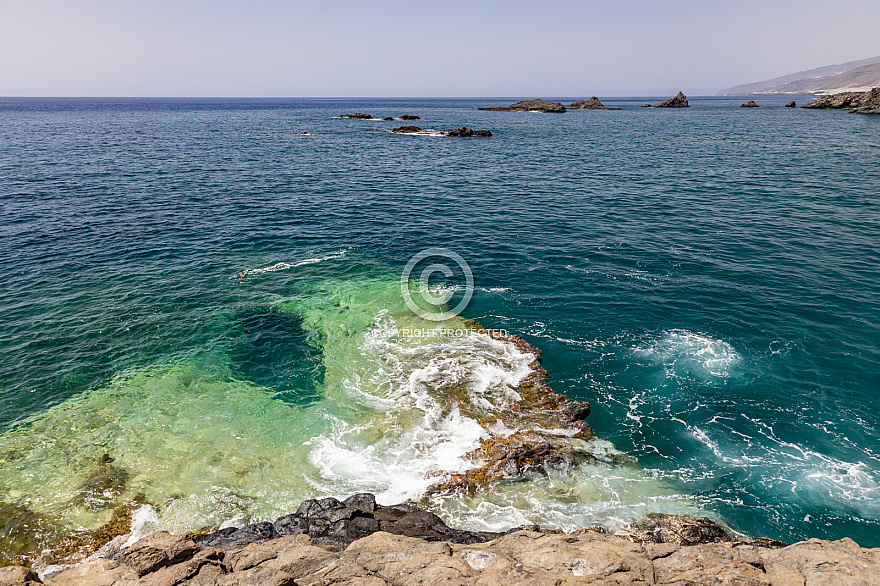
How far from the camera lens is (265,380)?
23953 millimetres

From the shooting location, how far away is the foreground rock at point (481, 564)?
9.99 m

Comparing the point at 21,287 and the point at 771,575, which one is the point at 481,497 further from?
the point at 21,287

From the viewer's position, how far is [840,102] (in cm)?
16788

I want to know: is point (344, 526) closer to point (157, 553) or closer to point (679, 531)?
point (157, 553)

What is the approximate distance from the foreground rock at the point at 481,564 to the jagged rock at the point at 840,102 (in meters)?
230

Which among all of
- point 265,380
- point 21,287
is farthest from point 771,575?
point 21,287

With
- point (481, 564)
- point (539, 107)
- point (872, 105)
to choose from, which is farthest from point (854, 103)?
point (481, 564)

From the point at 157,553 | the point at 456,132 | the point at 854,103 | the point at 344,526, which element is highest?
the point at 854,103

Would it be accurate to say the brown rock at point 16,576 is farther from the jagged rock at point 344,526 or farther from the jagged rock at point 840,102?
the jagged rock at point 840,102

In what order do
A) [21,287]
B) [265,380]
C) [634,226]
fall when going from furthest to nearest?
[634,226], [21,287], [265,380]

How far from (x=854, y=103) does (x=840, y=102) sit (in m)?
4.91

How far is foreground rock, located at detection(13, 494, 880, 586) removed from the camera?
9992mm

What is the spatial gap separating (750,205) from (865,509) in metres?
42.1

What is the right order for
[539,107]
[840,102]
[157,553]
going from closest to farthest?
[157,553] < [840,102] < [539,107]
